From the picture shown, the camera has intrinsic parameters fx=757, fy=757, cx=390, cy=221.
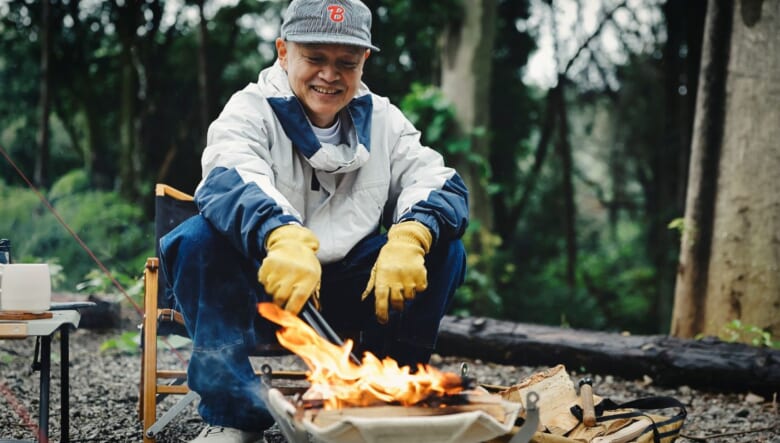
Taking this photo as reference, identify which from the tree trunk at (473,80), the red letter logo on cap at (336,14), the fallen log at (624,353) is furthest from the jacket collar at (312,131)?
the tree trunk at (473,80)

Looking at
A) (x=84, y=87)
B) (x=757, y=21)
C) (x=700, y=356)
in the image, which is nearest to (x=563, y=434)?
(x=700, y=356)

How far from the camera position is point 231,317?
221 cm

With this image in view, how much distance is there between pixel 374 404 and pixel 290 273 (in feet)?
1.38

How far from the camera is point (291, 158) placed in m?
2.66

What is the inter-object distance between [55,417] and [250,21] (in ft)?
30.4

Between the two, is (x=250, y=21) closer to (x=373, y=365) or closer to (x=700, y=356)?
(x=700, y=356)

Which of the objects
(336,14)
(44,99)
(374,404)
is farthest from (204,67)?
(374,404)

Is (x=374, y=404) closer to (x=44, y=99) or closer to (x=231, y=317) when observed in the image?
(x=231, y=317)

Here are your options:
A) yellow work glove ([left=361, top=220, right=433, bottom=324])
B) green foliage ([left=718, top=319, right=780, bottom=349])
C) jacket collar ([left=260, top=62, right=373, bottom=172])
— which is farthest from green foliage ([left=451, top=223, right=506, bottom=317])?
yellow work glove ([left=361, top=220, right=433, bottom=324])

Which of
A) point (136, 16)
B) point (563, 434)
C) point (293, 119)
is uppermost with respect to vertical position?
point (136, 16)

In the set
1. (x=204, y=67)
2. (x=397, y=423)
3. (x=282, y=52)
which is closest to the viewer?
(x=397, y=423)

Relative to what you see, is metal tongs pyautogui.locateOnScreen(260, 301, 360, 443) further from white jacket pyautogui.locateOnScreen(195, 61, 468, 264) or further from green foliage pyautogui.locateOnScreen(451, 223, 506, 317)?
green foliage pyautogui.locateOnScreen(451, 223, 506, 317)

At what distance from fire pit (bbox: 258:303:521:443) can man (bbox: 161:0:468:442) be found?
15cm

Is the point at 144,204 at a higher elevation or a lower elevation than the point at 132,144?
lower
